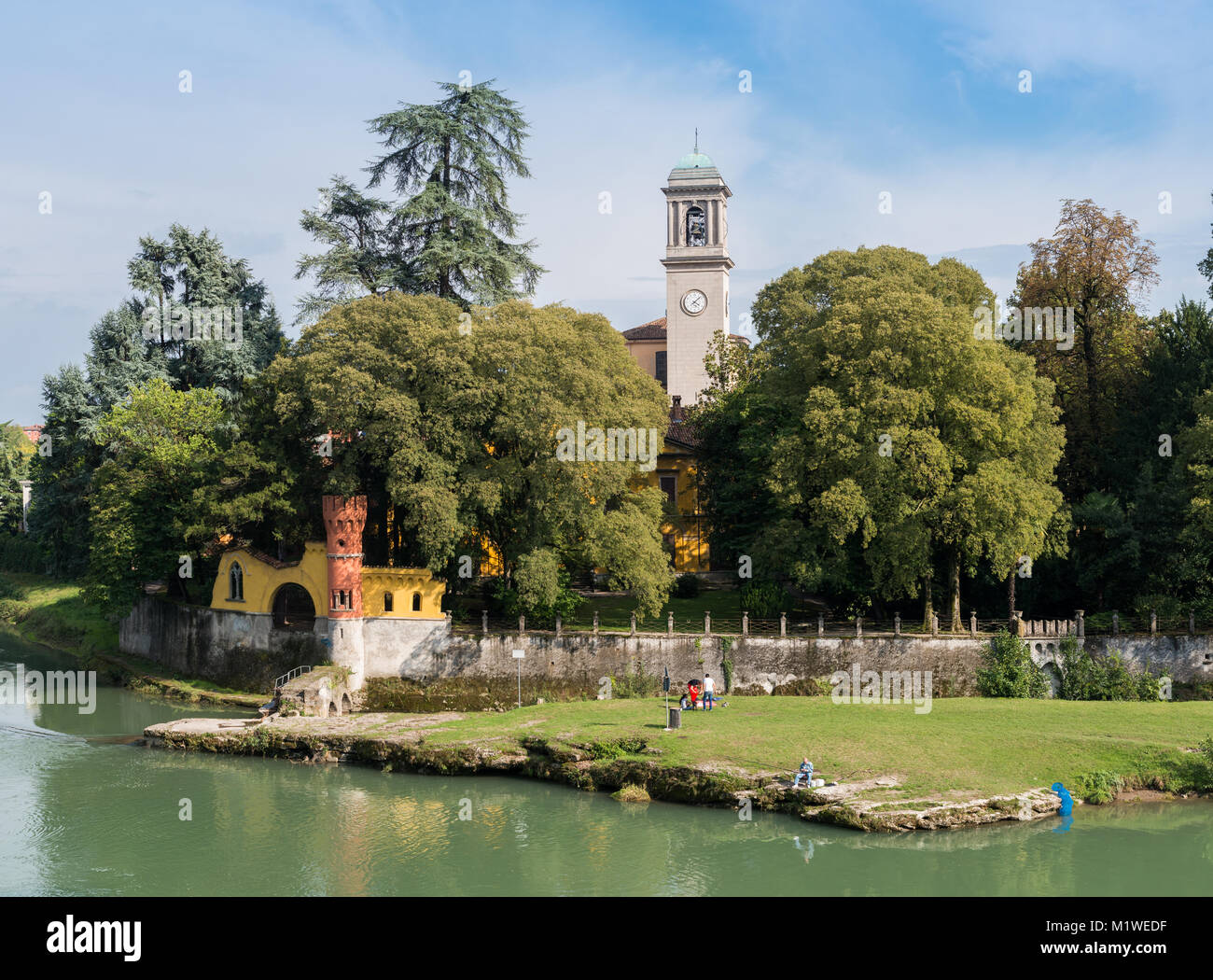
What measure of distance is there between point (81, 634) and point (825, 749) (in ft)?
135

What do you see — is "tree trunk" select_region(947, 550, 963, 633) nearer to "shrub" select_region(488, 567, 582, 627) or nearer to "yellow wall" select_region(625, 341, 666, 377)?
"shrub" select_region(488, 567, 582, 627)

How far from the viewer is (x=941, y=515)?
37.2 metres

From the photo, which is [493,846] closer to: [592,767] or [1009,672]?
[592,767]

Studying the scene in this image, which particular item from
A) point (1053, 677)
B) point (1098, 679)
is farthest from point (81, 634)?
point (1098, 679)

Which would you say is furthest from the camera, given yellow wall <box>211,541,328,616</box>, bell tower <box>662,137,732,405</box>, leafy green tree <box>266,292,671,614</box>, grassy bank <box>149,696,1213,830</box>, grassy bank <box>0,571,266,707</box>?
bell tower <box>662,137,732,405</box>

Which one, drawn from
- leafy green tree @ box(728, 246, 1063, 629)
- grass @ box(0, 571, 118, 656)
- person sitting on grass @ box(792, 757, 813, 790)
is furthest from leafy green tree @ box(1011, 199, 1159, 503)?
grass @ box(0, 571, 118, 656)

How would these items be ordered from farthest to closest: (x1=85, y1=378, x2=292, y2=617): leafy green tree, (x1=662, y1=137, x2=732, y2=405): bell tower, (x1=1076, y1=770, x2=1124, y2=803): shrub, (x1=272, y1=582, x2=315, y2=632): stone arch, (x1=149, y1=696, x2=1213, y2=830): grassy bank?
(x1=662, y1=137, x2=732, y2=405): bell tower → (x1=85, y1=378, x2=292, y2=617): leafy green tree → (x1=272, y1=582, x2=315, y2=632): stone arch → (x1=1076, y1=770, x2=1124, y2=803): shrub → (x1=149, y1=696, x2=1213, y2=830): grassy bank

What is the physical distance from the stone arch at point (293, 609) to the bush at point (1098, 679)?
85.3 feet

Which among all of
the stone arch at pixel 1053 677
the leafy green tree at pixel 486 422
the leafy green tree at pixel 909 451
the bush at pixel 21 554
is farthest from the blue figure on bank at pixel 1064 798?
the bush at pixel 21 554

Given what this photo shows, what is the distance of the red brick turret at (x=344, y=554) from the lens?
3988cm

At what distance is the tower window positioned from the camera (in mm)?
68562

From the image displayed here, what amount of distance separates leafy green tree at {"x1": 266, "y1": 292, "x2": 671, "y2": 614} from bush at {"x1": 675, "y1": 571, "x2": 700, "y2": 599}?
8.25m
